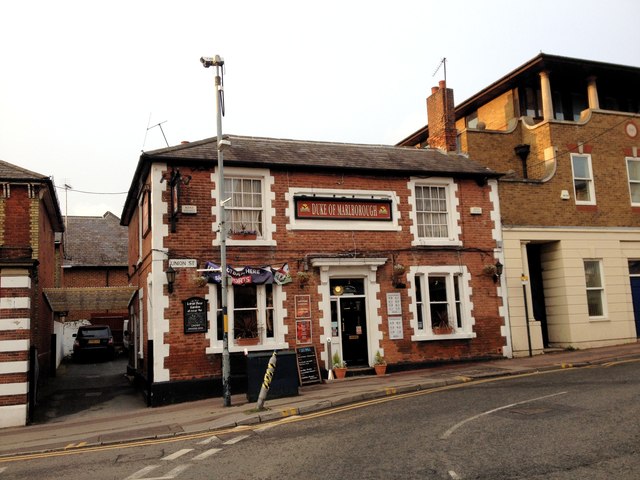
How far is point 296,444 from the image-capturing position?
8820mm

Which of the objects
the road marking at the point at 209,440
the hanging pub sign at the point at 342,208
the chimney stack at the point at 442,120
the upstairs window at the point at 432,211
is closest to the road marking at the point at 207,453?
the road marking at the point at 209,440

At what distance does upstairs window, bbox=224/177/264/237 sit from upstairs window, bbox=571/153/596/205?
39.0ft

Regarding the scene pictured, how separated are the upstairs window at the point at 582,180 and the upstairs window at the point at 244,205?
11.9m

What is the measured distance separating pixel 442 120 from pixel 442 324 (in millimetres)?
8043

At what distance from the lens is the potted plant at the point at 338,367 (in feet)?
53.1

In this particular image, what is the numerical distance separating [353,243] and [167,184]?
222 inches

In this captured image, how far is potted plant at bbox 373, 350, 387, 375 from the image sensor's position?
1656 cm

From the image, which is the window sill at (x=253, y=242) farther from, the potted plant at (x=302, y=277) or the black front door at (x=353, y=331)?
the black front door at (x=353, y=331)

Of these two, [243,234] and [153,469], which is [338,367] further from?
[153,469]

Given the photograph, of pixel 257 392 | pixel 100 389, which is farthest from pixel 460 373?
pixel 100 389

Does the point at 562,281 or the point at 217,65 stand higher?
the point at 217,65

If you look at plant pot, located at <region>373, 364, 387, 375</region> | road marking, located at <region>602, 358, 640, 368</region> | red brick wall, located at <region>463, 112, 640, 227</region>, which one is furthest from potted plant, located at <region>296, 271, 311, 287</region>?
road marking, located at <region>602, 358, 640, 368</region>

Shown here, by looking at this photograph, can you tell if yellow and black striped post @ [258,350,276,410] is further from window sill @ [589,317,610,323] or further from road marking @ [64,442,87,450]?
window sill @ [589,317,610,323]

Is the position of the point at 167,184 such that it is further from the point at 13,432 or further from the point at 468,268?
the point at 468,268
